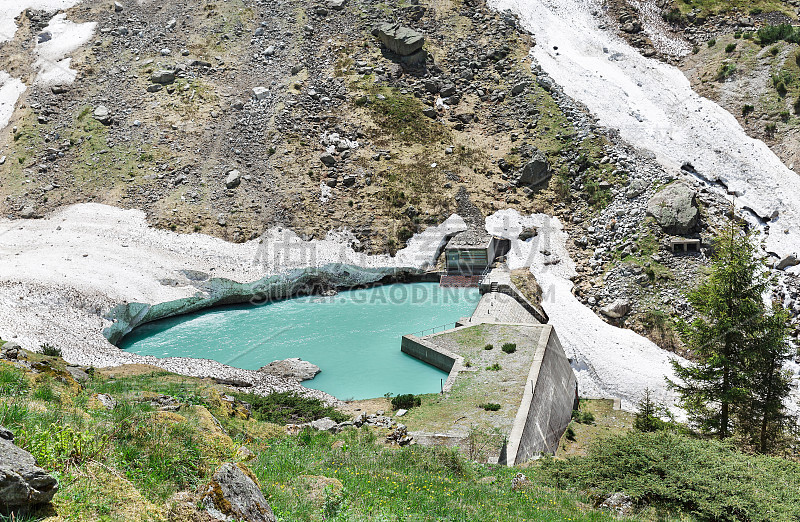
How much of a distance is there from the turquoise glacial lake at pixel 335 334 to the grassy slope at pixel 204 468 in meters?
15.2

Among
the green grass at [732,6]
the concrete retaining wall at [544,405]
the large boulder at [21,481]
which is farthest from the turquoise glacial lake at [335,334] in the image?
the green grass at [732,6]

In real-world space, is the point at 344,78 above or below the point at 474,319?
above

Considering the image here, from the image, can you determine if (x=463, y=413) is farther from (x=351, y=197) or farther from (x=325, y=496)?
(x=351, y=197)

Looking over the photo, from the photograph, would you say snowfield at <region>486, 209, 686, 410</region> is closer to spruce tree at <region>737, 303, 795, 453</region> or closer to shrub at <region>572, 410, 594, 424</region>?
shrub at <region>572, 410, 594, 424</region>

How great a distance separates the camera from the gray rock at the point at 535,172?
5075cm

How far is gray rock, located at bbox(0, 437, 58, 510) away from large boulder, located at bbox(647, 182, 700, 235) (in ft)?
141

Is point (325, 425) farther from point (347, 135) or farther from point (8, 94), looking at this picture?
point (8, 94)

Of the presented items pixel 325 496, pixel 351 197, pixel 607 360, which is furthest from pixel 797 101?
pixel 325 496

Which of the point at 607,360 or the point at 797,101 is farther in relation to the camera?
the point at 797,101

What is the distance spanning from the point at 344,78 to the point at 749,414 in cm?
4812

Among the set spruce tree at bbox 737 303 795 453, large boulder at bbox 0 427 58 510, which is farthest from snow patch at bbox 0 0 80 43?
spruce tree at bbox 737 303 795 453

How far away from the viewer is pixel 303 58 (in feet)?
200

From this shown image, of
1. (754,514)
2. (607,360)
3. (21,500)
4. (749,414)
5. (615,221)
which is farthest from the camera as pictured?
(615,221)

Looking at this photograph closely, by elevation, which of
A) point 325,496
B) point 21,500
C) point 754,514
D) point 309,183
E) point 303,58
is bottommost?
point 754,514
